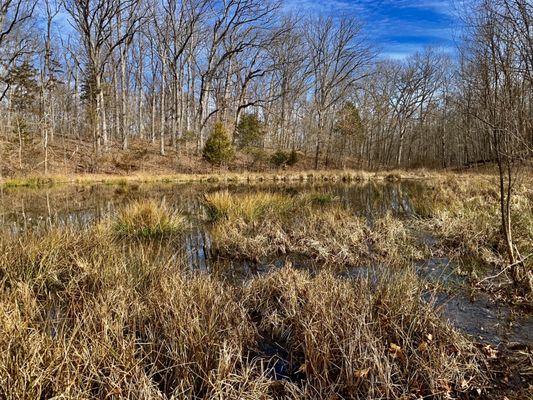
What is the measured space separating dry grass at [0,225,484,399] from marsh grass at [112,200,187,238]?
9.40 ft

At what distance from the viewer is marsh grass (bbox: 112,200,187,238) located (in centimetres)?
657

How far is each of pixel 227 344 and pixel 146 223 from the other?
194 inches

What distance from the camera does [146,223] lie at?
6.80m

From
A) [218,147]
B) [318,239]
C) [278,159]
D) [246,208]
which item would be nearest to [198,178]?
[218,147]

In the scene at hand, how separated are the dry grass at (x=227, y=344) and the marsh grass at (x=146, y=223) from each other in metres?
2.86

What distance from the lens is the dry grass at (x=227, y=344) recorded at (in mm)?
1910

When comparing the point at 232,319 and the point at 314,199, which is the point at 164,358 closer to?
the point at 232,319

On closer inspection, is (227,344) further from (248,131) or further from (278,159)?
(248,131)

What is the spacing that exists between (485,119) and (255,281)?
3.52 metres

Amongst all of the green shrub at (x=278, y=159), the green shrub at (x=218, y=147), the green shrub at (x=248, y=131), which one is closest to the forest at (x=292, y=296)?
the green shrub at (x=218, y=147)

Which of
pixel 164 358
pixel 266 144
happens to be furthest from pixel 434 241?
pixel 266 144

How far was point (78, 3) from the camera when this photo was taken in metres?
22.5

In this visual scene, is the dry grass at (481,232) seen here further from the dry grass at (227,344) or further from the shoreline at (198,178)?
the shoreline at (198,178)

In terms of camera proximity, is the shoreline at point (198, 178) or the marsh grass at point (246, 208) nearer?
the marsh grass at point (246, 208)
